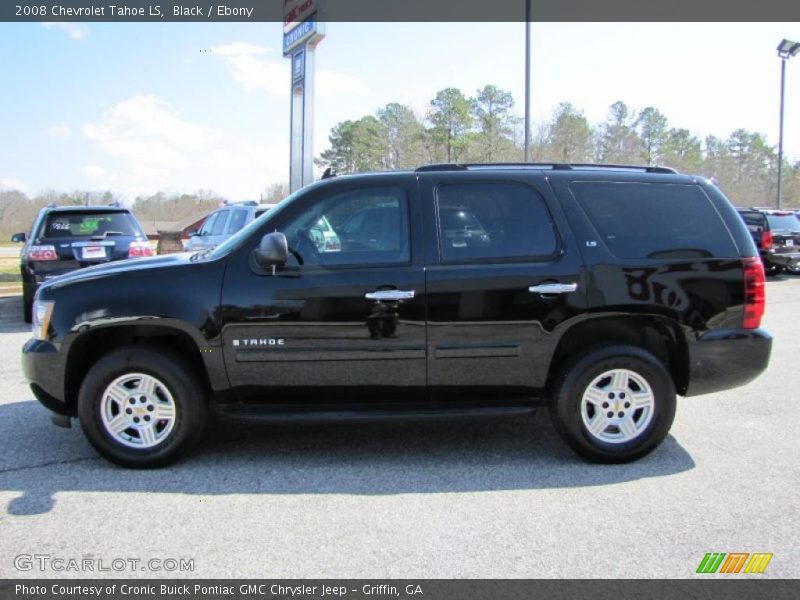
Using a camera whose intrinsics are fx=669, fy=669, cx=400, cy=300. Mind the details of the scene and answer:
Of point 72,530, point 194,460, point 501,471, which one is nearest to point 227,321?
point 194,460

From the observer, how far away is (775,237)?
17812 mm

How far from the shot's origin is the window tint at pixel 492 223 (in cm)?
434

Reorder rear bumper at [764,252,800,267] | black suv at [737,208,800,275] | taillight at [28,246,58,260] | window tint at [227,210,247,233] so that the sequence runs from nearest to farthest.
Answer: taillight at [28,246,58,260] → window tint at [227,210,247,233] → black suv at [737,208,800,275] → rear bumper at [764,252,800,267]

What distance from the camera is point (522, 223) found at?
4418mm

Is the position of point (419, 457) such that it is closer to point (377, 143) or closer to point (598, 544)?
point (598, 544)

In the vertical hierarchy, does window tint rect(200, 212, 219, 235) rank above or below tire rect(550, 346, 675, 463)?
above

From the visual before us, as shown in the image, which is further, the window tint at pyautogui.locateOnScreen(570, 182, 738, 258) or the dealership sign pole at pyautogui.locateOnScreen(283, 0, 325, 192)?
the dealership sign pole at pyautogui.locateOnScreen(283, 0, 325, 192)

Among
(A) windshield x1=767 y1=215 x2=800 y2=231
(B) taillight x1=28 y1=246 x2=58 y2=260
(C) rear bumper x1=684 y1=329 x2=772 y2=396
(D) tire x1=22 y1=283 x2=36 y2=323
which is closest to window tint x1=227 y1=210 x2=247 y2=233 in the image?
(B) taillight x1=28 y1=246 x2=58 y2=260

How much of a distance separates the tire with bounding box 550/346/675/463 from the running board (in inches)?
11.8

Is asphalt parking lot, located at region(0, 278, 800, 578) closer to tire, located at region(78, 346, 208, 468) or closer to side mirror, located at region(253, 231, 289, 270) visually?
tire, located at region(78, 346, 208, 468)

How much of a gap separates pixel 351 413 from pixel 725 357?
8.16 feet

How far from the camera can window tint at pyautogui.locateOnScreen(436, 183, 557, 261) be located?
434 cm

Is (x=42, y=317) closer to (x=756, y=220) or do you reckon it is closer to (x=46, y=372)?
(x=46, y=372)

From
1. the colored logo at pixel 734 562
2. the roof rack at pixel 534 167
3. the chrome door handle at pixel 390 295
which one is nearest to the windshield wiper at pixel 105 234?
the roof rack at pixel 534 167
